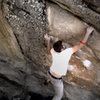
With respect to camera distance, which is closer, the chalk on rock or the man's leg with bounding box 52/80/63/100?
the chalk on rock

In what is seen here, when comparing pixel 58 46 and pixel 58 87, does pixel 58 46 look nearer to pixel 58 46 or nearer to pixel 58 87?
pixel 58 46

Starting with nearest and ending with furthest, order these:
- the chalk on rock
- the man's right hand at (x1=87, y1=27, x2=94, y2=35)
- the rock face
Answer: the man's right hand at (x1=87, y1=27, x2=94, y2=35) → the rock face → the chalk on rock

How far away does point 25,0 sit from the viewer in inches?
86.7

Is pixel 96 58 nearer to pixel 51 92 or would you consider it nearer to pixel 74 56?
pixel 74 56

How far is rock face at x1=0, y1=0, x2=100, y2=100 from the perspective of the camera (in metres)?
2.25

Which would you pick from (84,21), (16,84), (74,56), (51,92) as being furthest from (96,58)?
(16,84)

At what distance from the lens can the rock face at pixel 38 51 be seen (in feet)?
7.39

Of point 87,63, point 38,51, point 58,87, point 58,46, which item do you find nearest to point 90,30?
point 58,46

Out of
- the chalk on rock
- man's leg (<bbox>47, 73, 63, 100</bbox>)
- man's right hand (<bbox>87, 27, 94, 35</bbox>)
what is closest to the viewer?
man's right hand (<bbox>87, 27, 94, 35</bbox>)

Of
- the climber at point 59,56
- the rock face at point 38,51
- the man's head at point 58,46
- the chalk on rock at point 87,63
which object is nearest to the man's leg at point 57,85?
the climber at point 59,56

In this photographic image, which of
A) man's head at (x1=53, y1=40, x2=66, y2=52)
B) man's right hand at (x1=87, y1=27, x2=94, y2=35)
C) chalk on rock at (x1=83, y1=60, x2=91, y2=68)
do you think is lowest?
chalk on rock at (x1=83, y1=60, x2=91, y2=68)

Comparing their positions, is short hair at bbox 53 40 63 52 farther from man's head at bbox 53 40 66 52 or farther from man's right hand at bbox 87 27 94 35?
man's right hand at bbox 87 27 94 35

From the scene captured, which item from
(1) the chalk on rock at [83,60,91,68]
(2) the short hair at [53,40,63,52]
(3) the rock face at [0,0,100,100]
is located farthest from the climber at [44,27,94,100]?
(1) the chalk on rock at [83,60,91,68]

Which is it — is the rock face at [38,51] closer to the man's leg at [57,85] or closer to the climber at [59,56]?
the climber at [59,56]
